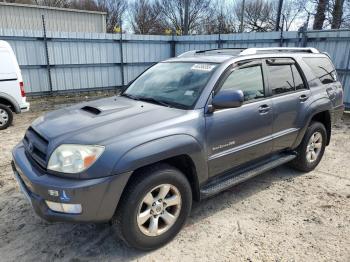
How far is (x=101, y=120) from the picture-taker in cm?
291

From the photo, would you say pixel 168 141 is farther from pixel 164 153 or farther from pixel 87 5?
pixel 87 5

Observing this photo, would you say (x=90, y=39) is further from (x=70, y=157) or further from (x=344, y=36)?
(x=70, y=157)

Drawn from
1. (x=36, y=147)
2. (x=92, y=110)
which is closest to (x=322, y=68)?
(x=92, y=110)

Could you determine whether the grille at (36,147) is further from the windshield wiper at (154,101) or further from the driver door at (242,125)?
the driver door at (242,125)

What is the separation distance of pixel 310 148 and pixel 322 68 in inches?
50.4

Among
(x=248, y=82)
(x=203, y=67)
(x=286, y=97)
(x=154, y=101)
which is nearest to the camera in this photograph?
(x=154, y=101)

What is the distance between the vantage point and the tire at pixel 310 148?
4.49 metres

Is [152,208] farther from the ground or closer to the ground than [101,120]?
closer to the ground

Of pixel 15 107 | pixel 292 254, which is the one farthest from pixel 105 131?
pixel 15 107

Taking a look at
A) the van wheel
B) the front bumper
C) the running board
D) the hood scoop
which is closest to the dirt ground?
the running board

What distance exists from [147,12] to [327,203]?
114ft

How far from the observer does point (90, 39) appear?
1193cm

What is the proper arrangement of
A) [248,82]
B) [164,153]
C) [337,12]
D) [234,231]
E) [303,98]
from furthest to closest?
[337,12] < [303,98] < [248,82] < [234,231] < [164,153]

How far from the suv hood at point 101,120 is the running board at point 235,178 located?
2.89ft
